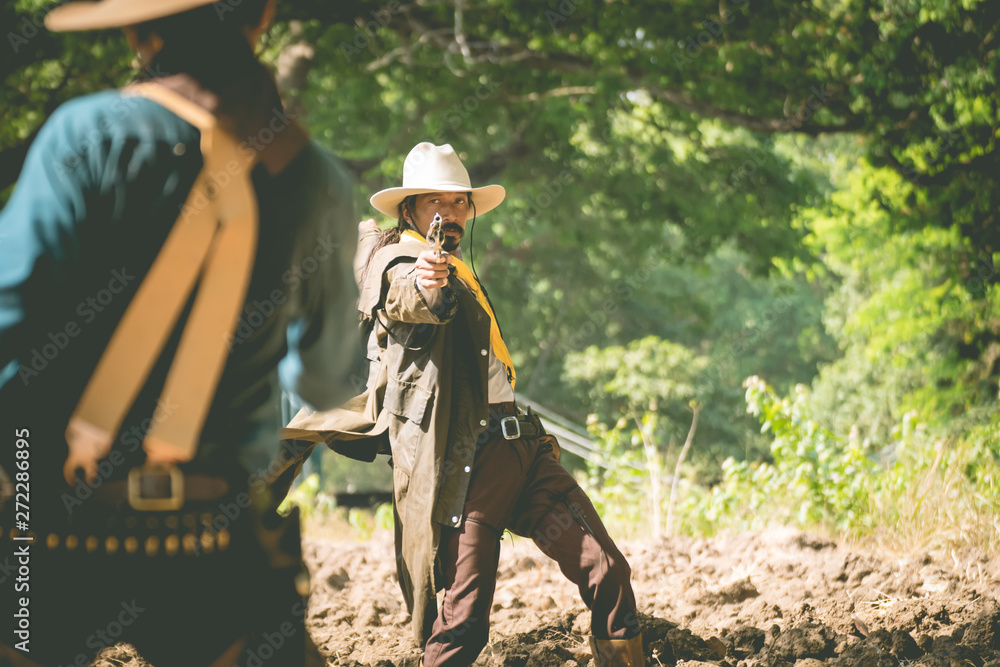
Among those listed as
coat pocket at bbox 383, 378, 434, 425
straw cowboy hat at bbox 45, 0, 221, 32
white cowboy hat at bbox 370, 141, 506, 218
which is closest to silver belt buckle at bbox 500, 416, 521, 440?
coat pocket at bbox 383, 378, 434, 425

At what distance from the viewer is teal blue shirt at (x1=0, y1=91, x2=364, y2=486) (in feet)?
5.03

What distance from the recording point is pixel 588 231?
16.6 metres

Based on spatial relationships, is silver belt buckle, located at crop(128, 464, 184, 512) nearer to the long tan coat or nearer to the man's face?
the long tan coat

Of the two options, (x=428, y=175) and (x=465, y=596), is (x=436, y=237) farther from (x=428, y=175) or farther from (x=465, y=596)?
(x=465, y=596)

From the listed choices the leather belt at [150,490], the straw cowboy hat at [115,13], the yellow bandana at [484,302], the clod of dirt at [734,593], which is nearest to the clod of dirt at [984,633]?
the clod of dirt at [734,593]

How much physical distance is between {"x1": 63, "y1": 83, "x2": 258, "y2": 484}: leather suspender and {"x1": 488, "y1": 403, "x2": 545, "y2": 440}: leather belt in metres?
1.81

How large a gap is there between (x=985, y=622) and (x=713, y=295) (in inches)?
1222

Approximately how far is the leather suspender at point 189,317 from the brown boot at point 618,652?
1960 mm

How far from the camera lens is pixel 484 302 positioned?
356 centimetres

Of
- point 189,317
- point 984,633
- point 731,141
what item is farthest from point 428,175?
point 731,141

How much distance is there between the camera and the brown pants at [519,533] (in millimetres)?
3109

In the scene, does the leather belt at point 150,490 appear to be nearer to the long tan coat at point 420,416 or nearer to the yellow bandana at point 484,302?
the long tan coat at point 420,416

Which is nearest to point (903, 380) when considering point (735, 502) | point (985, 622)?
point (735, 502)

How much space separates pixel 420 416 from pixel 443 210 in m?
0.80
